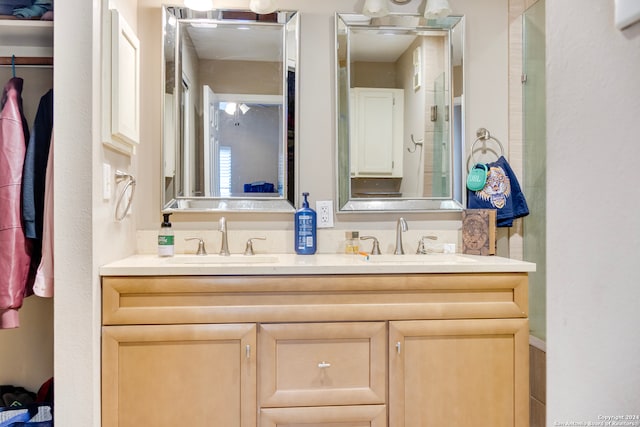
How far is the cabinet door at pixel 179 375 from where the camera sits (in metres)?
1.43

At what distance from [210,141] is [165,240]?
0.52 meters

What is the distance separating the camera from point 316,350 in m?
1.48

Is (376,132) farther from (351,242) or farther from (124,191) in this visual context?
(124,191)

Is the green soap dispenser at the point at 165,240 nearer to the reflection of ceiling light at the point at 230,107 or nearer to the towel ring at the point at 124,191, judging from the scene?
the towel ring at the point at 124,191

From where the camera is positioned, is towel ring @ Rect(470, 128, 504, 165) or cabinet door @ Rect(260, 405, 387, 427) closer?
cabinet door @ Rect(260, 405, 387, 427)

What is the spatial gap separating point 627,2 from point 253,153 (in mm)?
1736

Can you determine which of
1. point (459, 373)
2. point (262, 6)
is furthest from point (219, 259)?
point (262, 6)

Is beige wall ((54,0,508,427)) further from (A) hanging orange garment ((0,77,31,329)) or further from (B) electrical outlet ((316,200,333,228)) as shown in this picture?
(A) hanging orange garment ((0,77,31,329))

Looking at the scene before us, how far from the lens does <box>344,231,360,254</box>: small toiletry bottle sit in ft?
6.57

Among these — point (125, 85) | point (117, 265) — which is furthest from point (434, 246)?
point (125, 85)

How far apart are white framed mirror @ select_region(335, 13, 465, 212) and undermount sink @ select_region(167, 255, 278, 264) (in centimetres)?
46

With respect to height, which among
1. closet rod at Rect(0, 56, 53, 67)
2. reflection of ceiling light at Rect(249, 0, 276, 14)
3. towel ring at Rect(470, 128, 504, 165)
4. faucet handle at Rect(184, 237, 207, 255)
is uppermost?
reflection of ceiling light at Rect(249, 0, 276, 14)

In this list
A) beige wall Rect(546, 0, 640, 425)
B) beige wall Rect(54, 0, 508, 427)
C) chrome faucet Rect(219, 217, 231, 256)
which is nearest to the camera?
beige wall Rect(546, 0, 640, 425)

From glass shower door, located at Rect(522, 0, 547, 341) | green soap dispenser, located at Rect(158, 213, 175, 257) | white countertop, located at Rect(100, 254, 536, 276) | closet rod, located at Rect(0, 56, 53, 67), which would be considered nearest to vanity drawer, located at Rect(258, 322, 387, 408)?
white countertop, located at Rect(100, 254, 536, 276)
